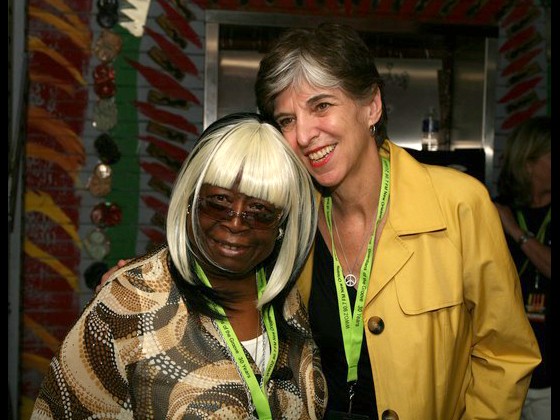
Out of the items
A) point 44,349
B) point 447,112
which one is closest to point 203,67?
point 447,112

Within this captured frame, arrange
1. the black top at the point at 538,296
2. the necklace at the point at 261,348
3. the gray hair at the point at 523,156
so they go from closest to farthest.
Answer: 1. the necklace at the point at 261,348
2. the black top at the point at 538,296
3. the gray hair at the point at 523,156

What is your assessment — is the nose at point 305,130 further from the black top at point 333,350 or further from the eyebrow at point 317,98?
the black top at point 333,350

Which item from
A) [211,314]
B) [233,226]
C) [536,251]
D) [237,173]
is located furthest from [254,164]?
[536,251]

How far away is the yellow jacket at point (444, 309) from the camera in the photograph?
2076mm

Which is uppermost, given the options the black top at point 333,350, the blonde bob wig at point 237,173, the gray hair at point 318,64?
the gray hair at point 318,64

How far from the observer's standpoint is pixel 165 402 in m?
1.77

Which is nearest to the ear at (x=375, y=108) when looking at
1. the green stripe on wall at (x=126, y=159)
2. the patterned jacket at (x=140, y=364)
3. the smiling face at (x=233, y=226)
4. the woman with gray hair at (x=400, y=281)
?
the woman with gray hair at (x=400, y=281)

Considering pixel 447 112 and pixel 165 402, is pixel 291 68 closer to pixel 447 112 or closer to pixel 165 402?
pixel 165 402

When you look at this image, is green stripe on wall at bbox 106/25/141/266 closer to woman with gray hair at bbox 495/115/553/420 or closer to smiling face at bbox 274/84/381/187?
woman with gray hair at bbox 495/115/553/420

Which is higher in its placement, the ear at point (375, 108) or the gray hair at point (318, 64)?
the gray hair at point (318, 64)

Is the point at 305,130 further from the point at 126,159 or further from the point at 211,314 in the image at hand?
the point at 126,159

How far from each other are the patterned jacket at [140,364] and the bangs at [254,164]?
0.35m

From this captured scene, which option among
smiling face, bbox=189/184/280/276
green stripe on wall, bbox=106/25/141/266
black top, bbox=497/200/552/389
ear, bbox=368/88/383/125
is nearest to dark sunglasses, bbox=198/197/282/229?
smiling face, bbox=189/184/280/276

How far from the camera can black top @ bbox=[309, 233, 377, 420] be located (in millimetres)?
2121
